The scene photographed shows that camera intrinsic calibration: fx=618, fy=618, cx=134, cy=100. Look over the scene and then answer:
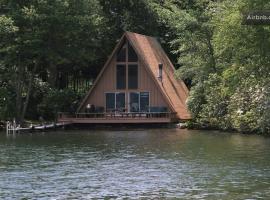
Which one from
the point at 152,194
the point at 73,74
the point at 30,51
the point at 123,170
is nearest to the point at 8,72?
the point at 30,51

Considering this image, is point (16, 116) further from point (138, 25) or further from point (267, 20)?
point (267, 20)

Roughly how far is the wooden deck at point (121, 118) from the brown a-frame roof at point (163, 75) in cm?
133

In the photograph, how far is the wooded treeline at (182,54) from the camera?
135 ft

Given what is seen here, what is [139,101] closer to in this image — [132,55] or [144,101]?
[144,101]

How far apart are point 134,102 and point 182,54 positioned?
5888 mm

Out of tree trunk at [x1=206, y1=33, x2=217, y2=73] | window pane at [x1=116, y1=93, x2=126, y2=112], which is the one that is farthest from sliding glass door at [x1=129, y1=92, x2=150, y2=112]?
tree trunk at [x1=206, y1=33, x2=217, y2=73]

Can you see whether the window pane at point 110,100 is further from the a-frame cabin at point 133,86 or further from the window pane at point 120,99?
→ the window pane at point 120,99

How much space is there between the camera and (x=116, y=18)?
61.8 metres

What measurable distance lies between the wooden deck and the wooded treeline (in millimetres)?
1766

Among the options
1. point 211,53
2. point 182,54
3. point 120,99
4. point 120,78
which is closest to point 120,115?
point 120,99

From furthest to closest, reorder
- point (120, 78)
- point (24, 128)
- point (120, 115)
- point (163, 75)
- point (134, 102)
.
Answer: point (120, 78), point (134, 102), point (163, 75), point (120, 115), point (24, 128)

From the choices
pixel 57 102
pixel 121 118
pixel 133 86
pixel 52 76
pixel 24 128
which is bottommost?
pixel 24 128

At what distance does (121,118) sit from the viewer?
4981 cm

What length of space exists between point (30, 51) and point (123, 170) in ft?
84.4
